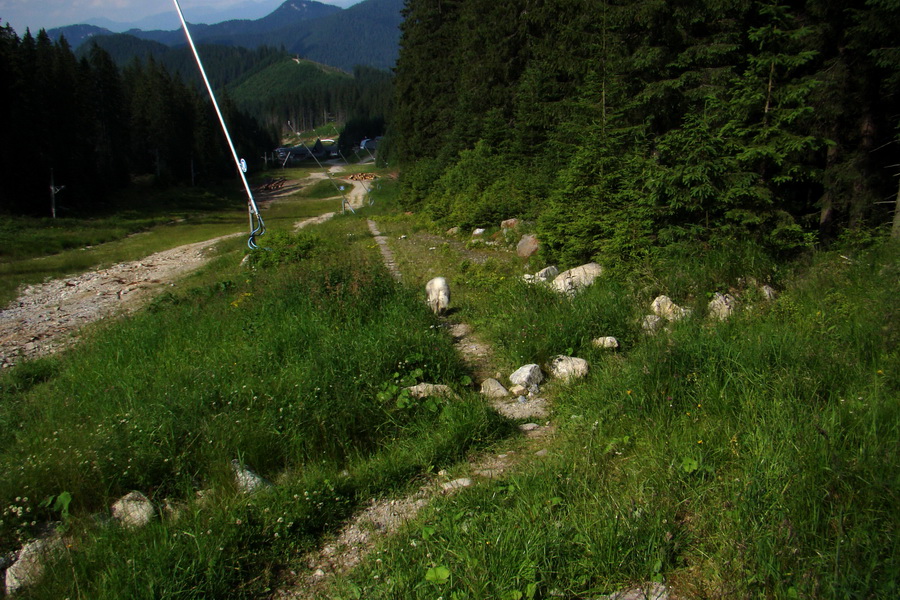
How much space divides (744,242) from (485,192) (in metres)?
11.0

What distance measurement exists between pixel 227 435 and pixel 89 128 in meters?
57.7

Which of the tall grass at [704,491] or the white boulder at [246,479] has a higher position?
the tall grass at [704,491]

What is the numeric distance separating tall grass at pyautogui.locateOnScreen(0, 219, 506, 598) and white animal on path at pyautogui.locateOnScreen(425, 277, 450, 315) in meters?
1.21

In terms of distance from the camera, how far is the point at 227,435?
4.58 m

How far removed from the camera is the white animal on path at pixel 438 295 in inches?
351

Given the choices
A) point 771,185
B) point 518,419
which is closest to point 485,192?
point 771,185

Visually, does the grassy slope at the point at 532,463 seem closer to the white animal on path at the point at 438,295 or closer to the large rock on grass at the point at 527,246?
the white animal on path at the point at 438,295

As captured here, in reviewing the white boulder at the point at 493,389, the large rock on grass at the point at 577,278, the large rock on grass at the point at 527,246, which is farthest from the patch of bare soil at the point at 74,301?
the large rock on grass at the point at 527,246

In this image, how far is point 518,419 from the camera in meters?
5.18

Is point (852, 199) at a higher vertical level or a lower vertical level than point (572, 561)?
higher

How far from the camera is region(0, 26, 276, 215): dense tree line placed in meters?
40.2

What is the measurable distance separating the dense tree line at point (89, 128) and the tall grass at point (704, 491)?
46054 millimetres

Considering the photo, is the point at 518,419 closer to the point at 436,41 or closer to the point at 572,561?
the point at 572,561

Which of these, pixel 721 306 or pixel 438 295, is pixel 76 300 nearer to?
pixel 438 295
